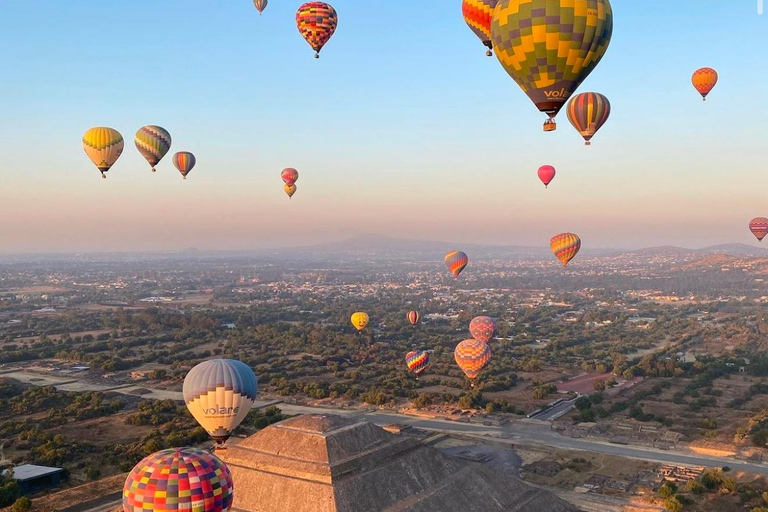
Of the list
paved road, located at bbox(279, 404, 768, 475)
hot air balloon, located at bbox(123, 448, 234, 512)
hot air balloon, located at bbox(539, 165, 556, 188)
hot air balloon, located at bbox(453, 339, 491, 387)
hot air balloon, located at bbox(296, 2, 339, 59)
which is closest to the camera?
hot air balloon, located at bbox(123, 448, 234, 512)

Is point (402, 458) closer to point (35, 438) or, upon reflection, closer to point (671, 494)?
point (671, 494)

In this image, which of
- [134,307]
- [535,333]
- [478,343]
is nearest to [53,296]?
[134,307]

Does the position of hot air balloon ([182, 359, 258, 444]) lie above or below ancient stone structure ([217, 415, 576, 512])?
above

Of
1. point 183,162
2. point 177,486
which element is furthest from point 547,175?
point 177,486

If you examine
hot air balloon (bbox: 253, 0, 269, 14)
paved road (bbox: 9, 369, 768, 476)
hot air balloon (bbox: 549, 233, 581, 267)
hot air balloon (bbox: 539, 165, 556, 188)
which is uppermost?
hot air balloon (bbox: 253, 0, 269, 14)

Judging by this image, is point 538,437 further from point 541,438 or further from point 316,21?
point 316,21

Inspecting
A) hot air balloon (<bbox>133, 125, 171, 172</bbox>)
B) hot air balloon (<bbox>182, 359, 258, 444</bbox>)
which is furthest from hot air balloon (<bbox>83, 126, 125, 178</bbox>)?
hot air balloon (<bbox>182, 359, 258, 444</bbox>)

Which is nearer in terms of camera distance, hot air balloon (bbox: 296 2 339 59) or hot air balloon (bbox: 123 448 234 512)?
hot air balloon (bbox: 123 448 234 512)

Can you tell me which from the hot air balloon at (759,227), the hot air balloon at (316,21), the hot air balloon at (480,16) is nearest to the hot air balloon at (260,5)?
the hot air balloon at (316,21)

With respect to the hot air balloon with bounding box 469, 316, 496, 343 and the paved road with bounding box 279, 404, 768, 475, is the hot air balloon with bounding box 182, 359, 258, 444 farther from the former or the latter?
the hot air balloon with bounding box 469, 316, 496, 343
